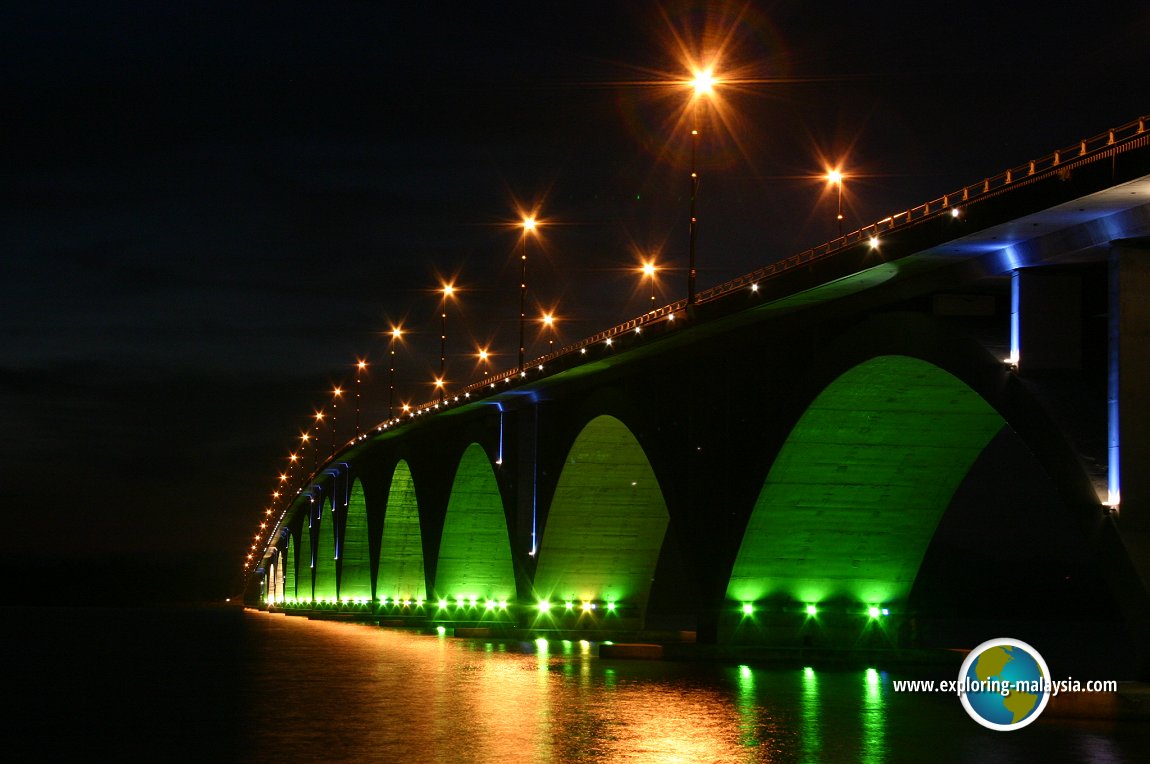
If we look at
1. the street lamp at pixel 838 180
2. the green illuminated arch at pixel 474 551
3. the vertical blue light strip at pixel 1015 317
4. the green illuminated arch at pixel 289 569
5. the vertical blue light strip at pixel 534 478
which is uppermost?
the street lamp at pixel 838 180

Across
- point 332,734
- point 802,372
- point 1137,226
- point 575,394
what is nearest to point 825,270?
point 802,372

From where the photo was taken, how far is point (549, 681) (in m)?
33.1

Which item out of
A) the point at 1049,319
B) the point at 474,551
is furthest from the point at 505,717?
the point at 474,551

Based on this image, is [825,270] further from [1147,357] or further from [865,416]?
[1147,357]

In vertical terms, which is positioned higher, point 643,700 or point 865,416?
point 865,416

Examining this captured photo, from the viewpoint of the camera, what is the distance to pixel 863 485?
42406 millimetres

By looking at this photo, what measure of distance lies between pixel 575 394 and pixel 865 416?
73.9 ft

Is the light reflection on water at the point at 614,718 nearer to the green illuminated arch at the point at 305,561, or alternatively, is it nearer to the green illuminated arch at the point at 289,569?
the green illuminated arch at the point at 305,561

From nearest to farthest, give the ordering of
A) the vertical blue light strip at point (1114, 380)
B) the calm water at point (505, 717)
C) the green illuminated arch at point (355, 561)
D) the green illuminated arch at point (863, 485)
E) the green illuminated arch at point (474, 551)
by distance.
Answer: the calm water at point (505, 717) → the vertical blue light strip at point (1114, 380) → the green illuminated arch at point (863, 485) → the green illuminated arch at point (474, 551) → the green illuminated arch at point (355, 561)

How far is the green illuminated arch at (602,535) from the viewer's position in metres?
64.2

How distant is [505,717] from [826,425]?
19913mm

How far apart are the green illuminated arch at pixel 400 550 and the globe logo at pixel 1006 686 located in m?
77.7

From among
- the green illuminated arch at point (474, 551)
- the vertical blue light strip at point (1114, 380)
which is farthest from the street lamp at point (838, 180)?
the green illuminated arch at point (474, 551)

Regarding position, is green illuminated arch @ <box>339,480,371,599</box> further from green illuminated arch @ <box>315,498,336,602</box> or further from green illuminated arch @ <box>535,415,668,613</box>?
green illuminated arch @ <box>535,415,668,613</box>
